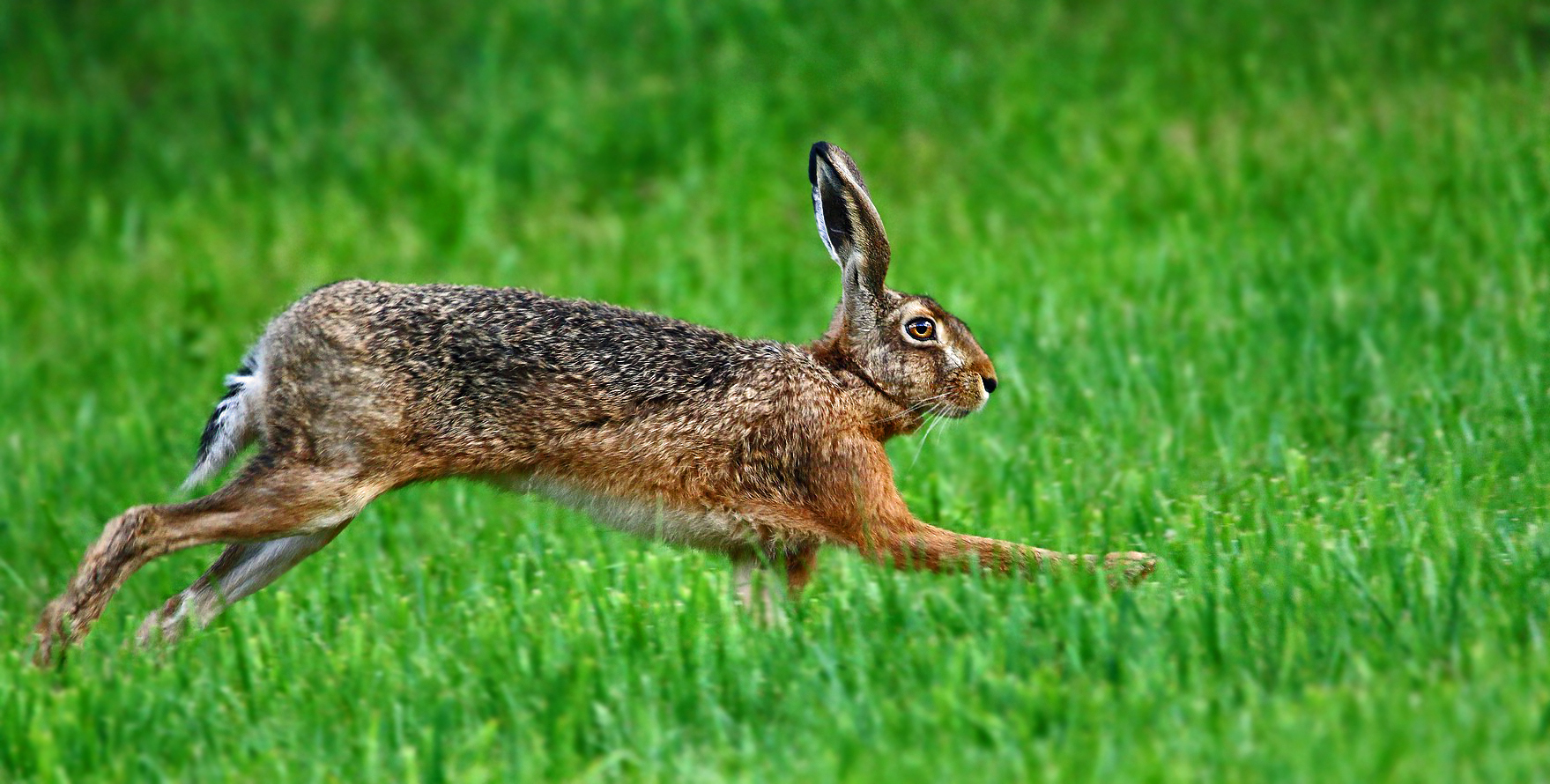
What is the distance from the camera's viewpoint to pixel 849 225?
20.6 feet

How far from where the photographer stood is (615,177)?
12008 millimetres

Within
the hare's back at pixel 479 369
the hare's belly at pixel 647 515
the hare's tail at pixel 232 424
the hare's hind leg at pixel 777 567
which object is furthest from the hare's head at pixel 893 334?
the hare's tail at pixel 232 424

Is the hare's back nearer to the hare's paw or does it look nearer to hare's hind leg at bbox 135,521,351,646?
hare's hind leg at bbox 135,521,351,646

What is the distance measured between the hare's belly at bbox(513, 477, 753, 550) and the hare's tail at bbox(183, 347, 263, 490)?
0.95 m

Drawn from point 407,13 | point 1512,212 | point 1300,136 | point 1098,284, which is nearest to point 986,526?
point 1098,284

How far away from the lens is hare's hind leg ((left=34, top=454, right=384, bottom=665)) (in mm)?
5617

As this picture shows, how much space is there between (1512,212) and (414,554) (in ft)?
20.0

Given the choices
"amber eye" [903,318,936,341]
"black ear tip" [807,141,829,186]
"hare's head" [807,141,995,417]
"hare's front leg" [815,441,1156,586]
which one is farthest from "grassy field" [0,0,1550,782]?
"black ear tip" [807,141,829,186]

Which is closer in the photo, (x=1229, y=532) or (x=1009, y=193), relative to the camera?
(x=1229, y=532)

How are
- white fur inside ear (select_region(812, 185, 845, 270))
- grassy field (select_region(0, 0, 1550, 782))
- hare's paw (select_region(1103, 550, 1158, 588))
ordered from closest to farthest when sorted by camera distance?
grassy field (select_region(0, 0, 1550, 782)), hare's paw (select_region(1103, 550, 1158, 588)), white fur inside ear (select_region(812, 185, 845, 270))

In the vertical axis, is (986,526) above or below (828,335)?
below

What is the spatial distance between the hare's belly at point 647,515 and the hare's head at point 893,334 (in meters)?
0.80

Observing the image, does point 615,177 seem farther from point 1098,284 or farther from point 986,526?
point 986,526

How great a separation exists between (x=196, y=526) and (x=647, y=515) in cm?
149
